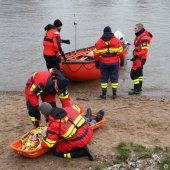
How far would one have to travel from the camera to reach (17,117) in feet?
27.3

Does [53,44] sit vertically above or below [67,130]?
above

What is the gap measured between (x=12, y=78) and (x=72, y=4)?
22213mm

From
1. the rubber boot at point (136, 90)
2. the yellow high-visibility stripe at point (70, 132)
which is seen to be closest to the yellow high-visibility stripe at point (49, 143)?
the yellow high-visibility stripe at point (70, 132)

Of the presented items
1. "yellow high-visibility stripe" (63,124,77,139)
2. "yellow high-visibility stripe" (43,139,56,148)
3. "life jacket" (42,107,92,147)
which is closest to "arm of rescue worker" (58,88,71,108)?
"life jacket" (42,107,92,147)

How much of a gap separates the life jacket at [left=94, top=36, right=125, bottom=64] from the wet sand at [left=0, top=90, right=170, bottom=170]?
1.11 metres

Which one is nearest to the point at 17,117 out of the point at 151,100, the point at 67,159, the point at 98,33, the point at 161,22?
the point at 67,159

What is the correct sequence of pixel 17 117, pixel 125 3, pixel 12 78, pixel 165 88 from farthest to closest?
pixel 125 3 < pixel 12 78 < pixel 165 88 < pixel 17 117

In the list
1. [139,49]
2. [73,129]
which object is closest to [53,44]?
[139,49]

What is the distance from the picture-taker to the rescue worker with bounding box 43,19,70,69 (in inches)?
411

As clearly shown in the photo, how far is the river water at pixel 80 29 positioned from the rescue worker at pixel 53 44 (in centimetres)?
132

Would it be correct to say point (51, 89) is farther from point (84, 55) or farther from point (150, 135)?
point (84, 55)

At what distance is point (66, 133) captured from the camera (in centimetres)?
596

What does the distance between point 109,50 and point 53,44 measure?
1.86m

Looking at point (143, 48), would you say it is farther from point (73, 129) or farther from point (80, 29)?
point (80, 29)
